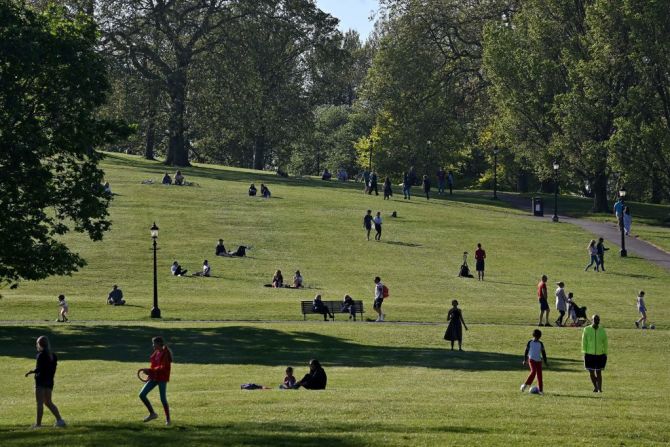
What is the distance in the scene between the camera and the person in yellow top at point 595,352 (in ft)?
86.0

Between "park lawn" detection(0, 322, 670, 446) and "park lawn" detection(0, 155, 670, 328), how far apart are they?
5.01 m

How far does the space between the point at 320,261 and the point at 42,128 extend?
70.7 ft

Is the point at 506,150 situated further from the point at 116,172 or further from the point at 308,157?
the point at 308,157

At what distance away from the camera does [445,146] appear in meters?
96.2

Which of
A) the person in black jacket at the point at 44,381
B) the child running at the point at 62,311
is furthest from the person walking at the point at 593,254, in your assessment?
the person in black jacket at the point at 44,381

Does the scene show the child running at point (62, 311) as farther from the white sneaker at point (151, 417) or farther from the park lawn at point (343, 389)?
the white sneaker at point (151, 417)

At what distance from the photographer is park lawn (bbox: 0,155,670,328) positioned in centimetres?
4559

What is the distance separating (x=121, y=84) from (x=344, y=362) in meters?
62.8

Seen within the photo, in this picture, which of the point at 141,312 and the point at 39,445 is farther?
the point at 141,312

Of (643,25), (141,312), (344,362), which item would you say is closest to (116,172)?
(643,25)

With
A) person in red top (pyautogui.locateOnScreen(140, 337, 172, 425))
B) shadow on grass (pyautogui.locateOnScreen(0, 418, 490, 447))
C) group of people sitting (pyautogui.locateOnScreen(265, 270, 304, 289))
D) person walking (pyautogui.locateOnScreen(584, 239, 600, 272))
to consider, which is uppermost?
person walking (pyautogui.locateOnScreen(584, 239, 600, 272))

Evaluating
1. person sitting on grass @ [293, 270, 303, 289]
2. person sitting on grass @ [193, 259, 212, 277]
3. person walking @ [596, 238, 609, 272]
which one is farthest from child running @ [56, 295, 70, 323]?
person walking @ [596, 238, 609, 272]

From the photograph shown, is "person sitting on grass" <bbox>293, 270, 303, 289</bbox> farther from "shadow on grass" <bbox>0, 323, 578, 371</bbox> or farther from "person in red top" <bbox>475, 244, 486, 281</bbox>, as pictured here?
"shadow on grass" <bbox>0, 323, 578, 371</bbox>

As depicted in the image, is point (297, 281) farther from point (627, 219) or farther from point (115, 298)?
point (627, 219)
